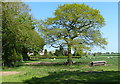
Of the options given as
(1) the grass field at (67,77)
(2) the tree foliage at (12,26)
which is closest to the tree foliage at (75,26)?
(2) the tree foliage at (12,26)

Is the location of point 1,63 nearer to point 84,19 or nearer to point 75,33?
point 75,33

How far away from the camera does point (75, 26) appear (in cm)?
2412

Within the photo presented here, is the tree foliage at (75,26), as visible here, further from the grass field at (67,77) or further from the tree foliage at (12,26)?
the grass field at (67,77)

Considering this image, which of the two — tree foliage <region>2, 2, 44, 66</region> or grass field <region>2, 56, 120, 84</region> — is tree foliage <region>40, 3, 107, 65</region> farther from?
grass field <region>2, 56, 120, 84</region>

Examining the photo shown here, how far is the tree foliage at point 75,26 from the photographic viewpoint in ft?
75.5

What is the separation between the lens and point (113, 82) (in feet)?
26.5

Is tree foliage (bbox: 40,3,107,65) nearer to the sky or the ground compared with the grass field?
nearer to the sky

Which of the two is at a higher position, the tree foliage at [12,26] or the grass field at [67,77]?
the tree foliage at [12,26]

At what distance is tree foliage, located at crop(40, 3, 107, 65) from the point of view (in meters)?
23.0

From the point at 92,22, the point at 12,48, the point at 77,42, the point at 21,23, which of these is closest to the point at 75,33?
the point at 77,42

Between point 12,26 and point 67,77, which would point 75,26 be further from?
point 67,77

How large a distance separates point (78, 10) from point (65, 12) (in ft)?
5.72

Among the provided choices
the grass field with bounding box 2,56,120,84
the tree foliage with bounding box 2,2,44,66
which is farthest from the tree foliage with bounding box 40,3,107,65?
the grass field with bounding box 2,56,120,84

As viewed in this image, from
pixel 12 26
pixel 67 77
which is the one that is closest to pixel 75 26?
pixel 12 26
